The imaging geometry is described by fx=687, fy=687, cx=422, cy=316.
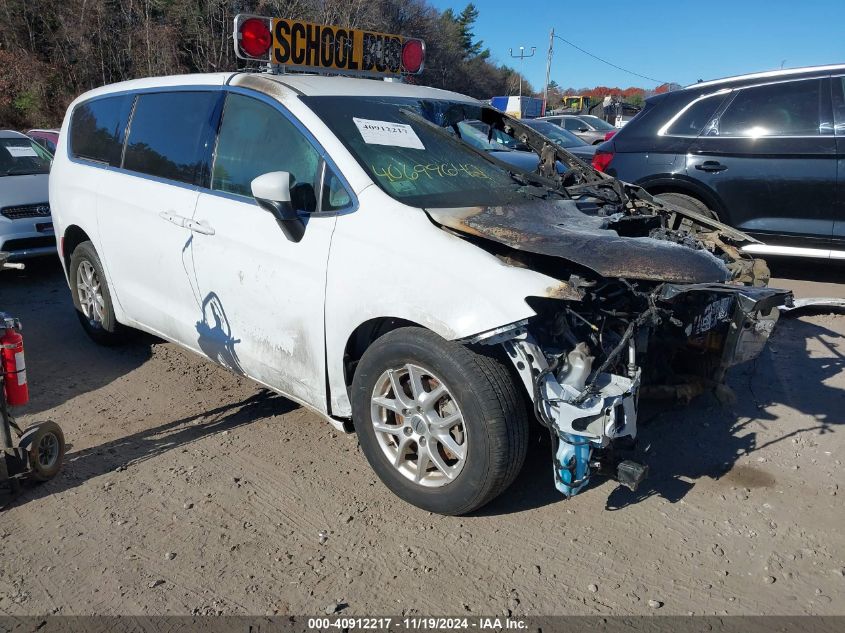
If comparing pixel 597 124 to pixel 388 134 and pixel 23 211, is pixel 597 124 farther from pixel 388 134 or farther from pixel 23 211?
pixel 388 134

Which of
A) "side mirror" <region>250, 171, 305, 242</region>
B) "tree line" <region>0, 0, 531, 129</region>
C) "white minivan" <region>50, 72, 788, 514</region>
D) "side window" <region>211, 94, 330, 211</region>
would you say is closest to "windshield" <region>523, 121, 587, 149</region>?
"white minivan" <region>50, 72, 788, 514</region>

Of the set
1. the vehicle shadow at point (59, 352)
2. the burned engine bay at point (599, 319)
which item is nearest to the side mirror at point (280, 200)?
the burned engine bay at point (599, 319)

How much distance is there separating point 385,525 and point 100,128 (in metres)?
3.59

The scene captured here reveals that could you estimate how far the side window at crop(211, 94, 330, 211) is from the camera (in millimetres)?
3354

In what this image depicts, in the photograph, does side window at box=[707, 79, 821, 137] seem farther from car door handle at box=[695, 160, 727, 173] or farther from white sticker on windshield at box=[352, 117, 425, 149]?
white sticker on windshield at box=[352, 117, 425, 149]

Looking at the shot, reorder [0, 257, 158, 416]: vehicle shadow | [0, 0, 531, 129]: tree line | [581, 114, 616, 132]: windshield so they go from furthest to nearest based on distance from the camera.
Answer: [0, 0, 531, 129]: tree line → [581, 114, 616, 132]: windshield → [0, 257, 158, 416]: vehicle shadow

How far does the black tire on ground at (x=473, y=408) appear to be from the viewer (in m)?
2.75

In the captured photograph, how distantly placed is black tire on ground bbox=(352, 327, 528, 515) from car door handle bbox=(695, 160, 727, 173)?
431cm

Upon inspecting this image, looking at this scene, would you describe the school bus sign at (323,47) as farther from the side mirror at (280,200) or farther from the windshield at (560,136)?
the windshield at (560,136)

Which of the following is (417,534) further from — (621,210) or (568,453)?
(621,210)

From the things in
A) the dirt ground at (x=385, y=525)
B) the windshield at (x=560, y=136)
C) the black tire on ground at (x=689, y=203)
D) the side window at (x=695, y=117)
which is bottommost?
the dirt ground at (x=385, y=525)

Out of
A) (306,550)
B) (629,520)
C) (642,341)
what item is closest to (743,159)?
(642,341)

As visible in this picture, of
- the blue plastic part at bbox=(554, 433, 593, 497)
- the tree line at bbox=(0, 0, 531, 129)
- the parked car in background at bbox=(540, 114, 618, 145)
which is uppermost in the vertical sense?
the tree line at bbox=(0, 0, 531, 129)

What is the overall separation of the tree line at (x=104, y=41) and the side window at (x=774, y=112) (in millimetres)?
21249
